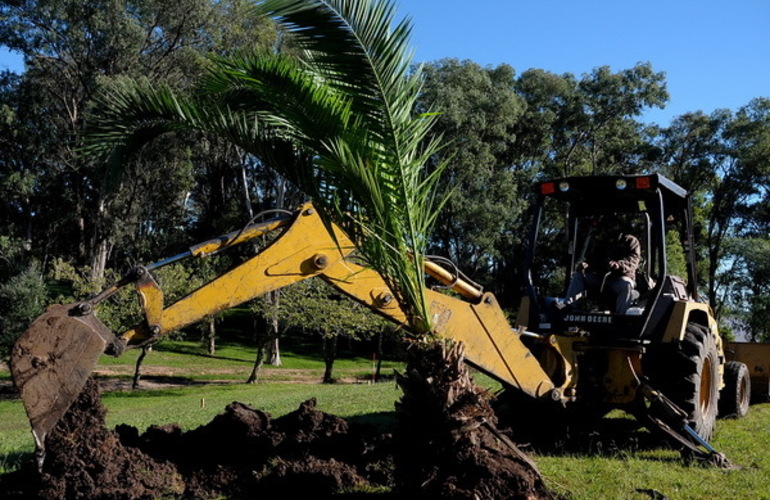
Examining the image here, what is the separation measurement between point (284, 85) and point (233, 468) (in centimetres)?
361

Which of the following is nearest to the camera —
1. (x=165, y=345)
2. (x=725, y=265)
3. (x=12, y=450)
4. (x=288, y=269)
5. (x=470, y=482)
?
(x=470, y=482)

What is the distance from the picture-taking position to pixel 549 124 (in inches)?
1908

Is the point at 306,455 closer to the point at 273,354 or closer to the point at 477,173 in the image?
the point at 273,354

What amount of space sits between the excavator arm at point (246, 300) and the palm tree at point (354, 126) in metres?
0.37

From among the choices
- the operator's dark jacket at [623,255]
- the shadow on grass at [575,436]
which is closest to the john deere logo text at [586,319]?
the operator's dark jacket at [623,255]

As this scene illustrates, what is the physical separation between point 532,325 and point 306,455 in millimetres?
3273

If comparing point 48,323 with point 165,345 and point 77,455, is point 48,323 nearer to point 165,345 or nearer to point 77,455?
point 77,455

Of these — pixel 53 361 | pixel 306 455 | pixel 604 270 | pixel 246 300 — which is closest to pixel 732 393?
pixel 604 270

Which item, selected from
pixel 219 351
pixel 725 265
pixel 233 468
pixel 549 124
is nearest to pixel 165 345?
pixel 219 351

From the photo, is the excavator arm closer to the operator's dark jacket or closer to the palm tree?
the palm tree

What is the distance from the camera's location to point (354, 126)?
19.8ft

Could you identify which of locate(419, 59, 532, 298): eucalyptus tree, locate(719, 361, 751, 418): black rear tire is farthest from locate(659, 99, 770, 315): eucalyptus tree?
locate(719, 361, 751, 418): black rear tire

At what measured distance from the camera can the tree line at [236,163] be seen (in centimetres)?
3369

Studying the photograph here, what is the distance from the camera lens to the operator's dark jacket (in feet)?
28.9
